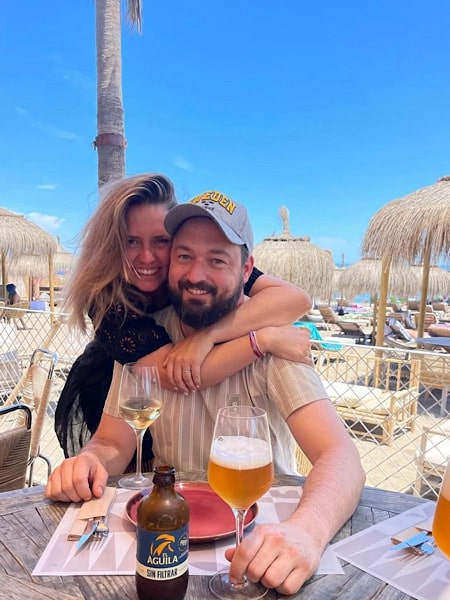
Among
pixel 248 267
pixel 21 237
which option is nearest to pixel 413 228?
pixel 248 267

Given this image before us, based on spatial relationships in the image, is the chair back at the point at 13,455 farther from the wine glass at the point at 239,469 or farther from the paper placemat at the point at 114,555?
the wine glass at the point at 239,469

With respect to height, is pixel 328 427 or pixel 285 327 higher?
pixel 285 327

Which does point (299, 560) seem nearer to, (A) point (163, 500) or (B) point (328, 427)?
(A) point (163, 500)

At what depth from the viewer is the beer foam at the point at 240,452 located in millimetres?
706

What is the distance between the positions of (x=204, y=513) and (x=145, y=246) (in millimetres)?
923

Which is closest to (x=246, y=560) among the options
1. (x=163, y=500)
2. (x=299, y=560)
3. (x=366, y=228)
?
(x=299, y=560)

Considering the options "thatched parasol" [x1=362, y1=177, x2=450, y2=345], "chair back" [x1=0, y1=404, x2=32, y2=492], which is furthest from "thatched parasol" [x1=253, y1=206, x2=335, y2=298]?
"chair back" [x1=0, y1=404, x2=32, y2=492]

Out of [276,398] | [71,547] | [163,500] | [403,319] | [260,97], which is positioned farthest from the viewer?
[260,97]

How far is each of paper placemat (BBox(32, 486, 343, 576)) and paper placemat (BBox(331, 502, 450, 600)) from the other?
0.05 meters

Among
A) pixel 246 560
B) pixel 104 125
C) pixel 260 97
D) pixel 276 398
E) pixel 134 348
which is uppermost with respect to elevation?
pixel 260 97

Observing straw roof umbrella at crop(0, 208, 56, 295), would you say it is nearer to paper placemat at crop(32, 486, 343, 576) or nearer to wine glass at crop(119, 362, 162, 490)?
wine glass at crop(119, 362, 162, 490)

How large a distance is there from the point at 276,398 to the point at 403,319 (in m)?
13.6

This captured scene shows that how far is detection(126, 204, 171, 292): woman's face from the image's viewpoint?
1.50 m

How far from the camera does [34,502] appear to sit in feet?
3.28
